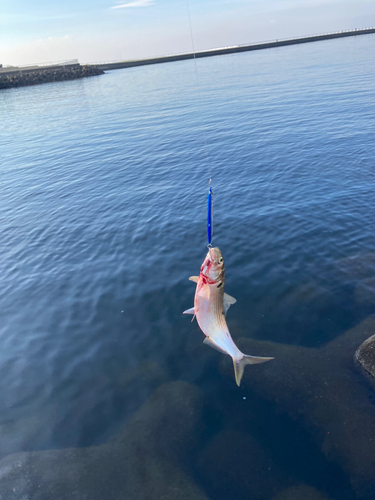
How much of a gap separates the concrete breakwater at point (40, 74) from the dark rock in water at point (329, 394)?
14196 centimetres

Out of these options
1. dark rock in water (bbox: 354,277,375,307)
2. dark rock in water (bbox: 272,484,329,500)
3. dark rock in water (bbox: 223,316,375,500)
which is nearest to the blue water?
dark rock in water (bbox: 272,484,329,500)

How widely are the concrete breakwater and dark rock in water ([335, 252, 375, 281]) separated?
460 ft

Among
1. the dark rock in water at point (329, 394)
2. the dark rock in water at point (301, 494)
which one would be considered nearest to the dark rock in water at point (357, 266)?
the dark rock in water at point (329, 394)

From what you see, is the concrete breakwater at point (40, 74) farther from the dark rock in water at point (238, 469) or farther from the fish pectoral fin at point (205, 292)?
the dark rock in water at point (238, 469)

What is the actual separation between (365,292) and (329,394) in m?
5.01

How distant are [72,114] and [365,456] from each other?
6087 cm

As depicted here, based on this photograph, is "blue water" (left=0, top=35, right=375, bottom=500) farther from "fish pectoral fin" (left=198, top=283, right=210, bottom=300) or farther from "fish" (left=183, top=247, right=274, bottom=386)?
"fish pectoral fin" (left=198, top=283, right=210, bottom=300)

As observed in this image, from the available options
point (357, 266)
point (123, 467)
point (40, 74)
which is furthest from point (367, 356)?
point (40, 74)

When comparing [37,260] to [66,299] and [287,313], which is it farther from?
[287,313]

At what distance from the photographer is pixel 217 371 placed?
1088 centimetres

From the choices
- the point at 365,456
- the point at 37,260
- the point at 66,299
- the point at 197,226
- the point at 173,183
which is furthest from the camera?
the point at 173,183

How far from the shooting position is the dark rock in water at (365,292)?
1269 cm

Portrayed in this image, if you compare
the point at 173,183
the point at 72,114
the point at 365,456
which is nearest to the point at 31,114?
the point at 72,114

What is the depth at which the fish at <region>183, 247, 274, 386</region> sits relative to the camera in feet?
23.9
